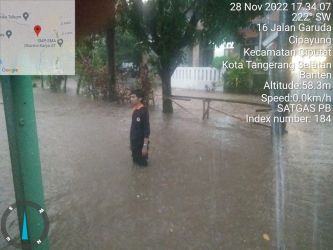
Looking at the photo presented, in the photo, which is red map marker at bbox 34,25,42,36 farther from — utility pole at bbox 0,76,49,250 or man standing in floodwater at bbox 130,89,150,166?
man standing in floodwater at bbox 130,89,150,166

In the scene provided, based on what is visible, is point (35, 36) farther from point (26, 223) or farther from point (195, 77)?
point (195, 77)

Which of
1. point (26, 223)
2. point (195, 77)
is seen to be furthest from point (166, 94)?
point (26, 223)

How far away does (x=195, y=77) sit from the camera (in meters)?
14.6

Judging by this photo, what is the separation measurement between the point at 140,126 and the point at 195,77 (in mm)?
9909

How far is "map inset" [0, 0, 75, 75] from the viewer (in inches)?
72.1

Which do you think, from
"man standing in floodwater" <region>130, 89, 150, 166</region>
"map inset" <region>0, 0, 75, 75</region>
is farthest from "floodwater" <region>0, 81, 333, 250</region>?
"map inset" <region>0, 0, 75, 75</region>

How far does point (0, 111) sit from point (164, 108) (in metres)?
3.67

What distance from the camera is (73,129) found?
7.67 meters

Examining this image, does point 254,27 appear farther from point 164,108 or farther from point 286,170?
point 164,108

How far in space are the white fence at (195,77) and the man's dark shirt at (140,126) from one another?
8637mm

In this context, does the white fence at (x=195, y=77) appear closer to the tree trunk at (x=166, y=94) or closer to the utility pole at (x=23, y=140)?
the tree trunk at (x=166, y=94)

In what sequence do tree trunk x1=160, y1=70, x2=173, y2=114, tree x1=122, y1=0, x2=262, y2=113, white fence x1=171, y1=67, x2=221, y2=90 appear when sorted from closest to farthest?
tree x1=122, y1=0, x2=262, y2=113, tree trunk x1=160, y1=70, x2=173, y2=114, white fence x1=171, y1=67, x2=221, y2=90

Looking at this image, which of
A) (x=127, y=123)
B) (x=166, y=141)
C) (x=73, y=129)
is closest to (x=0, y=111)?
(x=73, y=129)

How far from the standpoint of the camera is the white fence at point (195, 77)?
1393 centimetres
